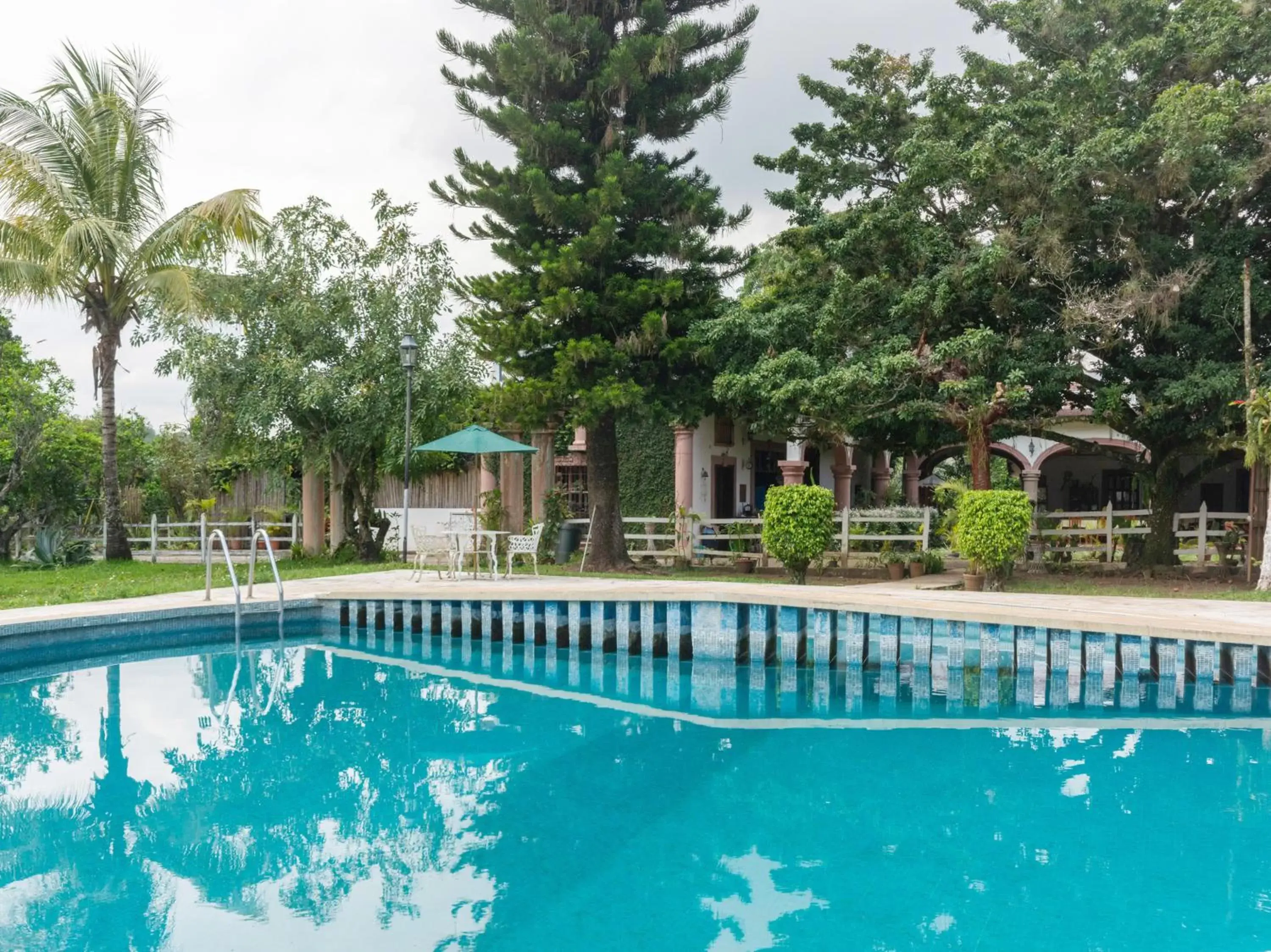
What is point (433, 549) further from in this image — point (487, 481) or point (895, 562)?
point (895, 562)

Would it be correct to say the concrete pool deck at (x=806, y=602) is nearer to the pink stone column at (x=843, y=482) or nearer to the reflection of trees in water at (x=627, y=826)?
the reflection of trees in water at (x=627, y=826)

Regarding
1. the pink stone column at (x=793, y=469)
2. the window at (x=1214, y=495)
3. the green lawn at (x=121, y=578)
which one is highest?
the pink stone column at (x=793, y=469)

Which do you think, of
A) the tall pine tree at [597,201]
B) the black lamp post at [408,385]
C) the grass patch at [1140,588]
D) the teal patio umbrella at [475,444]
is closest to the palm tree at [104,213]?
the black lamp post at [408,385]

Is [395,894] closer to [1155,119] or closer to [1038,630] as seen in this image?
[1038,630]

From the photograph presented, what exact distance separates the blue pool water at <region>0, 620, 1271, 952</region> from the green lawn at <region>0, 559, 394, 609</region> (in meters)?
2.43

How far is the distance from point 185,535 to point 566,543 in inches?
393

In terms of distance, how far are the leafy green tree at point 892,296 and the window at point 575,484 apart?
5894 mm

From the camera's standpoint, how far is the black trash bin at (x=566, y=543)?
1855 cm

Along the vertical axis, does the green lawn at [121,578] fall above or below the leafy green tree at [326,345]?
below

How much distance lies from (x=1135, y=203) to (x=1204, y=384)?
283 cm

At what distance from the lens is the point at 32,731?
8.70 meters

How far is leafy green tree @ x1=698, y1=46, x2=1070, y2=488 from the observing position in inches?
580

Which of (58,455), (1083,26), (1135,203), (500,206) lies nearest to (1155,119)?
(1135,203)

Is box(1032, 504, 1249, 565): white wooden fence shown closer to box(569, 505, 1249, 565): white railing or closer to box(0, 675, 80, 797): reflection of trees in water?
box(569, 505, 1249, 565): white railing
